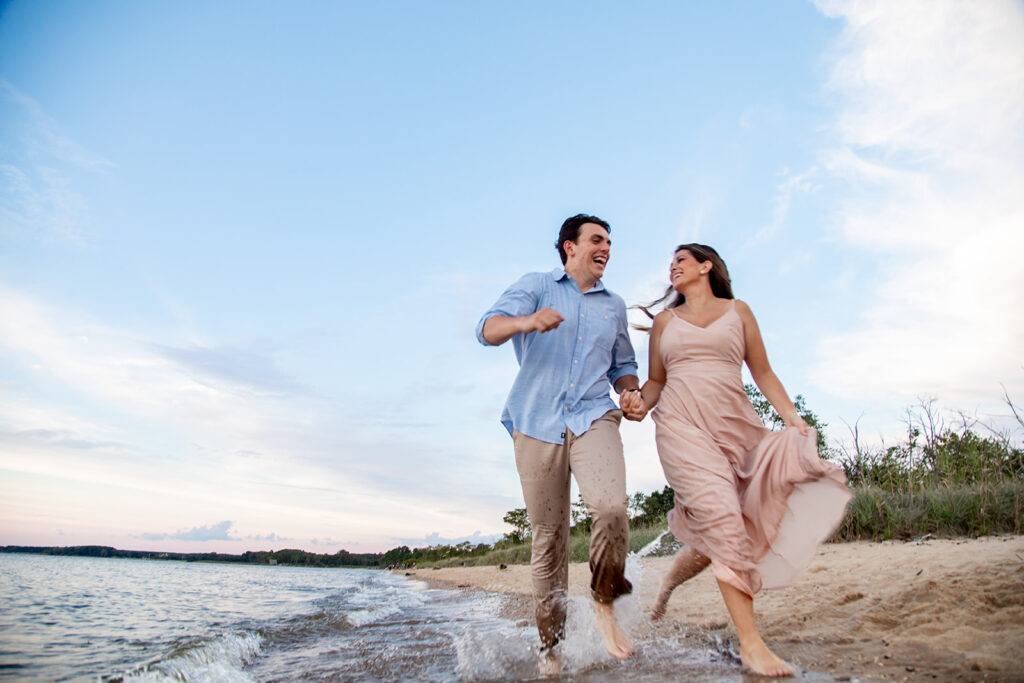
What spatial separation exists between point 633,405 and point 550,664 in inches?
59.6

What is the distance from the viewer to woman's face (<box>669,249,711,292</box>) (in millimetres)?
3715

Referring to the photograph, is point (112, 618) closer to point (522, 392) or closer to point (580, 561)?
point (522, 392)

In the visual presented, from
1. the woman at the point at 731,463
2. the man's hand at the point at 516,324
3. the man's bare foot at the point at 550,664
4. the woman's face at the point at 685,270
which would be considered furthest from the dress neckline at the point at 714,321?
the man's bare foot at the point at 550,664

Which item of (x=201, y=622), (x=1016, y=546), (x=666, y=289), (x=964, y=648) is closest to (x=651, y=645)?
(x=964, y=648)

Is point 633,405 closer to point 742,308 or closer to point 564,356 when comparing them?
point 564,356

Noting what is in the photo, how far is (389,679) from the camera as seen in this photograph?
3.81 metres

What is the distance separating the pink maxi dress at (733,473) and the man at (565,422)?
31 cm

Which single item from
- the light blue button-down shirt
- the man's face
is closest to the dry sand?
the light blue button-down shirt

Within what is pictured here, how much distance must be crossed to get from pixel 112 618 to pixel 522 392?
30.3 ft

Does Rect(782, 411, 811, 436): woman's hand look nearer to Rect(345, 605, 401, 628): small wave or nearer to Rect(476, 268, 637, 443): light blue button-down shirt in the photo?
Rect(476, 268, 637, 443): light blue button-down shirt

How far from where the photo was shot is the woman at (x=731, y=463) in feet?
9.75

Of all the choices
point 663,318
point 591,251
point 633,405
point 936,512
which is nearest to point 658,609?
point 633,405

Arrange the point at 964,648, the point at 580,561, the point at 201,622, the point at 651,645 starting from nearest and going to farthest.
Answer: the point at 964,648
the point at 651,645
the point at 201,622
the point at 580,561

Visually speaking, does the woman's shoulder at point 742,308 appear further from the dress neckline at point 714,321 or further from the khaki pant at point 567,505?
the khaki pant at point 567,505
